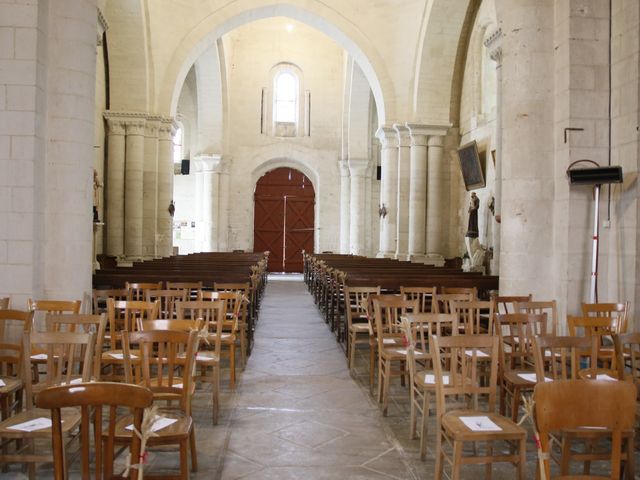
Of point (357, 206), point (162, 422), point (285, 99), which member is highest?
point (285, 99)

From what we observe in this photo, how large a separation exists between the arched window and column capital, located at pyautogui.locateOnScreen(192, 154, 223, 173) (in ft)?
9.69

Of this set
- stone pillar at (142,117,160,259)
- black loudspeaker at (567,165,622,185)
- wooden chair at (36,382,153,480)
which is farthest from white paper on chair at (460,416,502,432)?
stone pillar at (142,117,160,259)

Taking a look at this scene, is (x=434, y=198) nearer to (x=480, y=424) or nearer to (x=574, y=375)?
(x=574, y=375)

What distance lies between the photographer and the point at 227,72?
71.6 feet

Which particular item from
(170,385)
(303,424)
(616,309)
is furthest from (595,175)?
(170,385)

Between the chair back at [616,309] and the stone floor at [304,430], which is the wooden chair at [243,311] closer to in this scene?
the stone floor at [304,430]

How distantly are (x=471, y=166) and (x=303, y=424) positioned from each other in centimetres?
1060

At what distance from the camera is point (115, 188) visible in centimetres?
1326

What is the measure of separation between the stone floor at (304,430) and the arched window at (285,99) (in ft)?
55.9

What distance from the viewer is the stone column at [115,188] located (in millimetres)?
13258

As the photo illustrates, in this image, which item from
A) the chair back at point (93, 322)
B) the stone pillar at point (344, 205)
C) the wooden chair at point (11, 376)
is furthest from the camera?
the stone pillar at point (344, 205)

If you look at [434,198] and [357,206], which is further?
[357,206]

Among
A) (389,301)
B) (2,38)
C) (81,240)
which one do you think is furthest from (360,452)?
(2,38)

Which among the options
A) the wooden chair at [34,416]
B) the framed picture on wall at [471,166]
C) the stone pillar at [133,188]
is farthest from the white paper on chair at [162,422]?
the framed picture on wall at [471,166]
